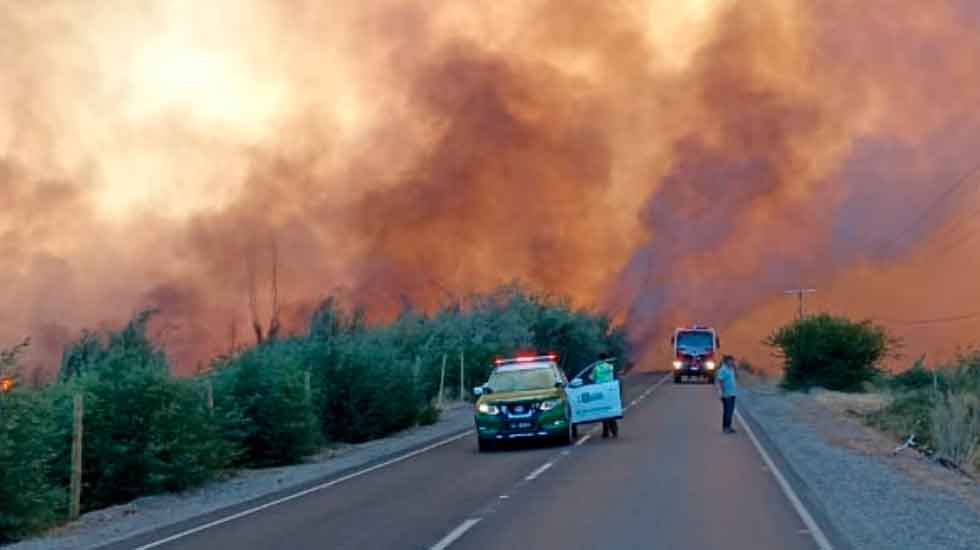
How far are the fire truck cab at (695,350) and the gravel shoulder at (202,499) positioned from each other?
4085cm

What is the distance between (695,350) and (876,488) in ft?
180

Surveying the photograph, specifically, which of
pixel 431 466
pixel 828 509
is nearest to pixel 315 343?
pixel 431 466

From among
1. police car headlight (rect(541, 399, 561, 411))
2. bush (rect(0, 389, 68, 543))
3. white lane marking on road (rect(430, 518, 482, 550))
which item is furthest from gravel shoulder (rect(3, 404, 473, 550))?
white lane marking on road (rect(430, 518, 482, 550))

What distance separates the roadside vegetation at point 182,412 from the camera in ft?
65.9

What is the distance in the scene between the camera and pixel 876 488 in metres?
21.9

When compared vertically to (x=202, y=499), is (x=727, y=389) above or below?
above

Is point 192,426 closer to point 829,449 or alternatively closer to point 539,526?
point 539,526

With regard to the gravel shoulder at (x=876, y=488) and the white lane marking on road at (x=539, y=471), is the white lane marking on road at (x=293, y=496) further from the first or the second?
the gravel shoulder at (x=876, y=488)

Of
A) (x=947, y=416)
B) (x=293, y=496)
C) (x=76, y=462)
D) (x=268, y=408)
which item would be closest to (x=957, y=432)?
(x=947, y=416)

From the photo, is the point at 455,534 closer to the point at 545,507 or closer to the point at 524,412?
the point at 545,507

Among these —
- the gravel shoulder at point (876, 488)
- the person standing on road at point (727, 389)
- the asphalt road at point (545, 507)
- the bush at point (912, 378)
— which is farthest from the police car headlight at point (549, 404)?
the bush at point (912, 378)

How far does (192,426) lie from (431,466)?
5010mm

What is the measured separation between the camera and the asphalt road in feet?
52.4

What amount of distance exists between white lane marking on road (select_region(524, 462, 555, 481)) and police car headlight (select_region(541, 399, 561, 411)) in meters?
4.04
